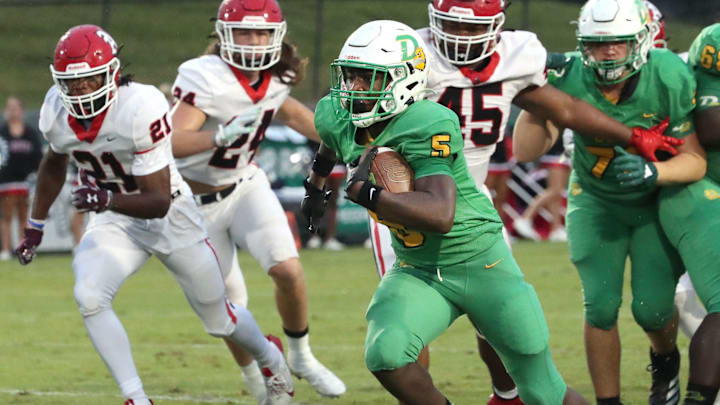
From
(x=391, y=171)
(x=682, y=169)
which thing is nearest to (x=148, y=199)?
(x=391, y=171)

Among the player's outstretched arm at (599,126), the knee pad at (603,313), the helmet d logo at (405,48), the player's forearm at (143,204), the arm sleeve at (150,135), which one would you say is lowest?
the knee pad at (603,313)

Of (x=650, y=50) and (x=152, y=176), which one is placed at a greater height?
(x=650, y=50)

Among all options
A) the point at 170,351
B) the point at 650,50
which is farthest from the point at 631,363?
the point at 170,351

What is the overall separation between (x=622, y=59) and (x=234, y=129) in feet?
6.25

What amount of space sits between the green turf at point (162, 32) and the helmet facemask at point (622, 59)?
11.6m

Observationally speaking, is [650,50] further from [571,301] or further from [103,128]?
[571,301]

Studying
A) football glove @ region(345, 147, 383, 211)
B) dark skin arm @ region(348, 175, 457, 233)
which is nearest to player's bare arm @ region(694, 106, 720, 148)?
dark skin arm @ region(348, 175, 457, 233)

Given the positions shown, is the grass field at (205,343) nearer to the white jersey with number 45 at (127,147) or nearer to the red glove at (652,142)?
the white jersey with number 45 at (127,147)

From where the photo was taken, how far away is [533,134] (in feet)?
18.2

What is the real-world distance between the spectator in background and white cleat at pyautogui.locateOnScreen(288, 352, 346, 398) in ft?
23.2

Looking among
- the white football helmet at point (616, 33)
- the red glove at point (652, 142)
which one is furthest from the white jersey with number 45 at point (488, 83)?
the red glove at point (652, 142)

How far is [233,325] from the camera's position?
5.45 metres

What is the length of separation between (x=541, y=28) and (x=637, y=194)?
709 inches

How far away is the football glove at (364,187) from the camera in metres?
3.88
